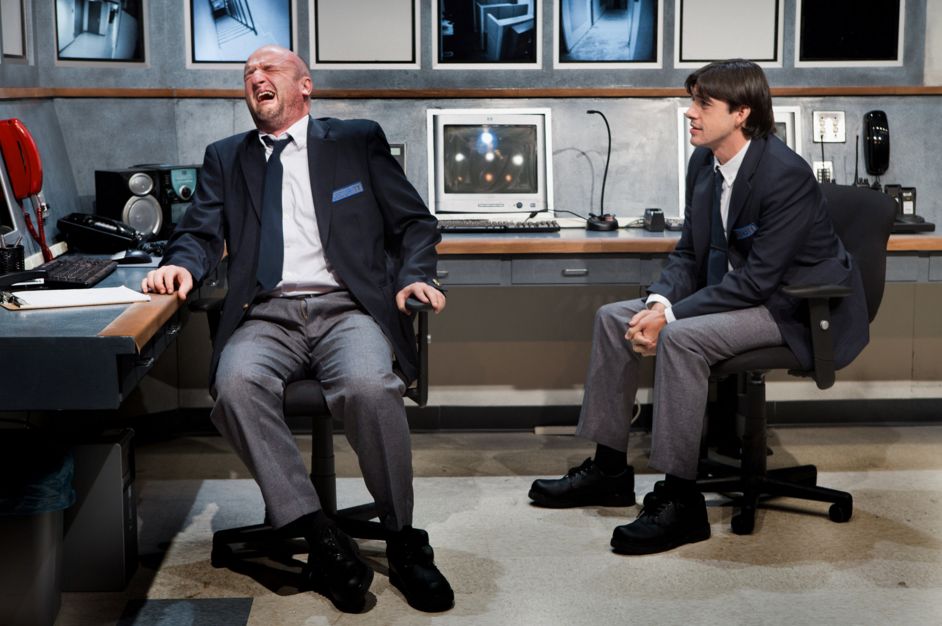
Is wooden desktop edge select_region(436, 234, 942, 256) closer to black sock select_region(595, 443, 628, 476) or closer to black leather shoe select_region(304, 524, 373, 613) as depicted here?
black sock select_region(595, 443, 628, 476)

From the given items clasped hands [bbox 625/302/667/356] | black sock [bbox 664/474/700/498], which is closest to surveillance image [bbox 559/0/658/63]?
clasped hands [bbox 625/302/667/356]

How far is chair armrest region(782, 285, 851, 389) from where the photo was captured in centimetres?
363

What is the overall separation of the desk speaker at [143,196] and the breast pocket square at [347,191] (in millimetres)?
1196

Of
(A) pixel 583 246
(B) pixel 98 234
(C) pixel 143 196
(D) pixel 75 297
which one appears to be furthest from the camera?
(C) pixel 143 196

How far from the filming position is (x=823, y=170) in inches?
198

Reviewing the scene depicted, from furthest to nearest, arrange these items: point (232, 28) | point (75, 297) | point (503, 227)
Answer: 1. point (232, 28)
2. point (503, 227)
3. point (75, 297)

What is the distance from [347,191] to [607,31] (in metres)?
1.84

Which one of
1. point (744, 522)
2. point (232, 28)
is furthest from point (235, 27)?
point (744, 522)

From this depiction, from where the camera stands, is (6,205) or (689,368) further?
(6,205)

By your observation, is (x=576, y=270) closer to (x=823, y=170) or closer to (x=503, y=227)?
(x=503, y=227)

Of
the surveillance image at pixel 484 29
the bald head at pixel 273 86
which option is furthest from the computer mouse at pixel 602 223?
the bald head at pixel 273 86

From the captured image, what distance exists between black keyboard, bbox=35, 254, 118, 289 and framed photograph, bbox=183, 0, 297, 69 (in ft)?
4.20

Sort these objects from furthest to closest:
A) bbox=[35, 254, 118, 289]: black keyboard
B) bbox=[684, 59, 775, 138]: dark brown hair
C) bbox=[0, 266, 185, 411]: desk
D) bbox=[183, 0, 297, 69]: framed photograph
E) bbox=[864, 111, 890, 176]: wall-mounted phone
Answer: bbox=[864, 111, 890, 176]: wall-mounted phone, bbox=[183, 0, 297, 69]: framed photograph, bbox=[684, 59, 775, 138]: dark brown hair, bbox=[35, 254, 118, 289]: black keyboard, bbox=[0, 266, 185, 411]: desk

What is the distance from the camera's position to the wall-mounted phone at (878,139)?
502cm
